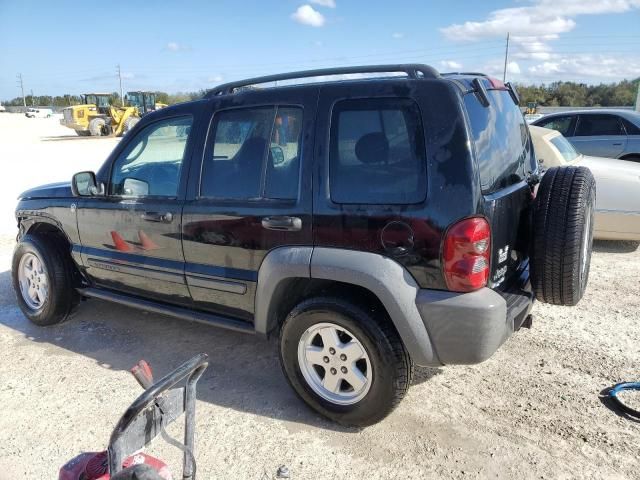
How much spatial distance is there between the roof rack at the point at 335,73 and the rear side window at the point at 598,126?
7.00m

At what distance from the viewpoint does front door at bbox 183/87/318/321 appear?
2920mm

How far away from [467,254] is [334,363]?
983 millimetres

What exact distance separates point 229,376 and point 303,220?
1365mm

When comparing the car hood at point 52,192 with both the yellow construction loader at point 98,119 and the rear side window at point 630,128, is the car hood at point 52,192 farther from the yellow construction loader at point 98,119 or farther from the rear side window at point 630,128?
the yellow construction loader at point 98,119

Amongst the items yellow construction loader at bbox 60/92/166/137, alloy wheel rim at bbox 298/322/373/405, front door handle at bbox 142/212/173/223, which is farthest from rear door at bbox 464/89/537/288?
yellow construction loader at bbox 60/92/166/137

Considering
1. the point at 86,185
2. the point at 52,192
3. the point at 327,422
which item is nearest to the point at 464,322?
the point at 327,422

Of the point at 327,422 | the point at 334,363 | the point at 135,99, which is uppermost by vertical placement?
the point at 135,99

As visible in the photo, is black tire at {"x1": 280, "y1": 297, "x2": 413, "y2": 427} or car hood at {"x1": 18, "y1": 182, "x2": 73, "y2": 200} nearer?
black tire at {"x1": 280, "y1": 297, "x2": 413, "y2": 427}

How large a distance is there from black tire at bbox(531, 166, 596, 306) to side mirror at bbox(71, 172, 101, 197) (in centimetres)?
311

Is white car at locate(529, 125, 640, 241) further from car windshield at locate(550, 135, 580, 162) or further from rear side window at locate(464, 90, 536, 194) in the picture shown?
rear side window at locate(464, 90, 536, 194)

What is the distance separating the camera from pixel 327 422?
3018 millimetres

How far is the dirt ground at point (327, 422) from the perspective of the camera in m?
2.65

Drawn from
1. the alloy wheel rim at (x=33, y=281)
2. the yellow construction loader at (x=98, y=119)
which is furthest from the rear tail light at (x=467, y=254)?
the yellow construction loader at (x=98, y=119)

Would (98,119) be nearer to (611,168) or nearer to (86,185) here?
(86,185)
